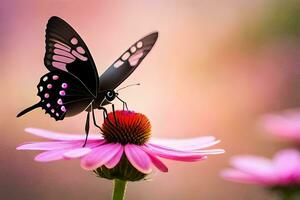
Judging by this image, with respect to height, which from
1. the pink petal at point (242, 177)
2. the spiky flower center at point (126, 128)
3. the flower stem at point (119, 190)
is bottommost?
the flower stem at point (119, 190)

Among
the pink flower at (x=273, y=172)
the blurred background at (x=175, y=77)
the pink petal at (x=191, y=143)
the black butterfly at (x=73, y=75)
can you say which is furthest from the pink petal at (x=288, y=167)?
the blurred background at (x=175, y=77)

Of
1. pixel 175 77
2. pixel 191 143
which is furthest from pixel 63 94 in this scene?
pixel 175 77

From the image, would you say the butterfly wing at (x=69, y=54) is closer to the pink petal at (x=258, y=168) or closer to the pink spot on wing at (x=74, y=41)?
the pink spot on wing at (x=74, y=41)

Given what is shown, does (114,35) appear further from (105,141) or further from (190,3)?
(105,141)

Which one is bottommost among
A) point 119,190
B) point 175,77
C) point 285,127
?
point 119,190

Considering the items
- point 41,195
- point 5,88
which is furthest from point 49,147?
point 5,88

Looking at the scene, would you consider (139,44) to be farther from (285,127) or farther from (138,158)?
(285,127)

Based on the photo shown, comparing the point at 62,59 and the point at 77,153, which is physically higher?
the point at 62,59
